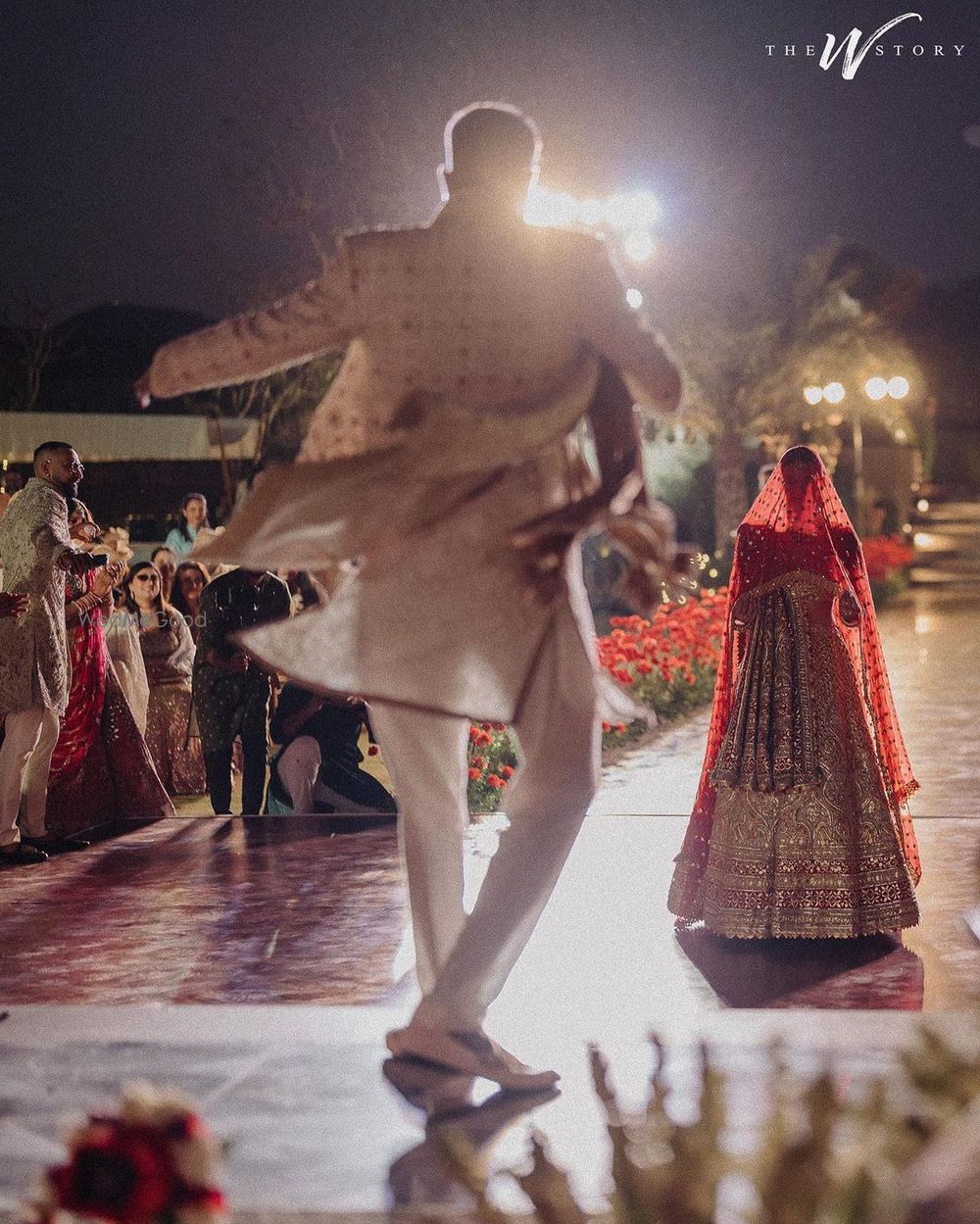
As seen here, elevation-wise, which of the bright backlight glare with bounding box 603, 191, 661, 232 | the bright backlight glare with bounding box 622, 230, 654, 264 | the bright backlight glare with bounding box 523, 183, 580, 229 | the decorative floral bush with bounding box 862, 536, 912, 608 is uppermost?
the bright backlight glare with bounding box 603, 191, 661, 232

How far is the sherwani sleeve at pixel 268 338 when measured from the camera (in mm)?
3914

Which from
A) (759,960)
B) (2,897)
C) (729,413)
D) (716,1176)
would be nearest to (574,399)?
(716,1176)

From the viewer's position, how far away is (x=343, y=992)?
548 cm

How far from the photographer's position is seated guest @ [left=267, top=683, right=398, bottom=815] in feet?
28.9

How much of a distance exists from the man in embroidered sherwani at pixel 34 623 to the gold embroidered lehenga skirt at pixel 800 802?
313 centimetres

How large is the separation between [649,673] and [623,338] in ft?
38.6

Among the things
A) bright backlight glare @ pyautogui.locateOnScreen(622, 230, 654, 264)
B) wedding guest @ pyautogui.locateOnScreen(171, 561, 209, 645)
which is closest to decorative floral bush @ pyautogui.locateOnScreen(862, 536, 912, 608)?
bright backlight glare @ pyautogui.locateOnScreen(622, 230, 654, 264)

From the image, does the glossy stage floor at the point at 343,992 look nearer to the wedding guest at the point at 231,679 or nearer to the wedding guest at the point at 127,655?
the wedding guest at the point at 231,679

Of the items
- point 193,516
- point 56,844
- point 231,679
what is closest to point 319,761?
point 231,679

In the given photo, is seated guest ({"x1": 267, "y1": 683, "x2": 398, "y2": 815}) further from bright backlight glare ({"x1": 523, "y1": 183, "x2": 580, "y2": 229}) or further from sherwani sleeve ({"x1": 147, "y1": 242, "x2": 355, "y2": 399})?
bright backlight glare ({"x1": 523, "y1": 183, "x2": 580, "y2": 229})

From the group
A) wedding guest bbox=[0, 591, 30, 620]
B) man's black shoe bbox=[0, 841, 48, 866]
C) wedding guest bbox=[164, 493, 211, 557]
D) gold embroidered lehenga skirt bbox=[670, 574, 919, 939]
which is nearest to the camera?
gold embroidered lehenga skirt bbox=[670, 574, 919, 939]

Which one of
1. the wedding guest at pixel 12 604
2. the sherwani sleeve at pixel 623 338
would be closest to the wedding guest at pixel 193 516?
the wedding guest at pixel 12 604

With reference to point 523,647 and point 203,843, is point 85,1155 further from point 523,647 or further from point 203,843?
point 203,843

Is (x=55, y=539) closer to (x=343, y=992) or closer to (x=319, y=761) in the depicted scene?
(x=319, y=761)
